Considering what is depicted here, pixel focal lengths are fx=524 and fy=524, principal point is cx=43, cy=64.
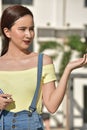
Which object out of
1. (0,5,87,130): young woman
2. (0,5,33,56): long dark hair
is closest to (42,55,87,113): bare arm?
(0,5,87,130): young woman

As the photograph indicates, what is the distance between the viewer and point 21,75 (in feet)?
8.24

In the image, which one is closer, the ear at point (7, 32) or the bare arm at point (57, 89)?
the bare arm at point (57, 89)

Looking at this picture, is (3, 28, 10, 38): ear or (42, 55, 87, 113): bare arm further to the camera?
(3, 28, 10, 38): ear

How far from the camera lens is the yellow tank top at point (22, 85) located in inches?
98.1

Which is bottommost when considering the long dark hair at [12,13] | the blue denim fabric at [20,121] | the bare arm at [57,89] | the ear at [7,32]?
the blue denim fabric at [20,121]

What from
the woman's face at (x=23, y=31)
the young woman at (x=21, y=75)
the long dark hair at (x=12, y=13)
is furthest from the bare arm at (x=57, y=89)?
the long dark hair at (x=12, y=13)

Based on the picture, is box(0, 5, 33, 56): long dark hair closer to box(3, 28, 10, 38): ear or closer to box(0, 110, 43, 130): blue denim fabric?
box(3, 28, 10, 38): ear

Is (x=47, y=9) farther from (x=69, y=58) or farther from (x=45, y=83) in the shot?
(x=45, y=83)

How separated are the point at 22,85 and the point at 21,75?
50 mm

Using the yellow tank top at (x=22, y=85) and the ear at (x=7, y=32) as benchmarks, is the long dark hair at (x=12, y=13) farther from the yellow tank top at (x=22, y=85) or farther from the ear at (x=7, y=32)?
the yellow tank top at (x=22, y=85)

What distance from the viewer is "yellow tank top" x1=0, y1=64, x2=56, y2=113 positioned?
8.18ft

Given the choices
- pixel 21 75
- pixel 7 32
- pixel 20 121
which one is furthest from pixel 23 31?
pixel 20 121

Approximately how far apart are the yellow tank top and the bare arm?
0.03 meters

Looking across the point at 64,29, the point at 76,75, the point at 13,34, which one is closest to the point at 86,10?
the point at 64,29
